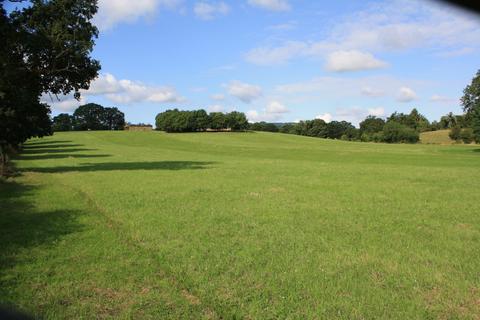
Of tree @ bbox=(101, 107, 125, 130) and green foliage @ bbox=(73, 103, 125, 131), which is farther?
tree @ bbox=(101, 107, 125, 130)

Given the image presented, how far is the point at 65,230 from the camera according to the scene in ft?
34.0

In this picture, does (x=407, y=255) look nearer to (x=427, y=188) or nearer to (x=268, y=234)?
(x=268, y=234)

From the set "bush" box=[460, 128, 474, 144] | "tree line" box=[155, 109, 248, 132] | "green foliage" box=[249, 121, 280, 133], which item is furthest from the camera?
"green foliage" box=[249, 121, 280, 133]

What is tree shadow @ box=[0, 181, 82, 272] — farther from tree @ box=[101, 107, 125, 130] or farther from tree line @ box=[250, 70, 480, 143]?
tree @ box=[101, 107, 125, 130]

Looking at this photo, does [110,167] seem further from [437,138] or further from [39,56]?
[437,138]

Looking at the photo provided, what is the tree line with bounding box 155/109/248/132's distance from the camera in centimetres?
12912

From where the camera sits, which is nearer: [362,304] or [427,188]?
[362,304]

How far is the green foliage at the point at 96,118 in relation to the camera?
154500 mm

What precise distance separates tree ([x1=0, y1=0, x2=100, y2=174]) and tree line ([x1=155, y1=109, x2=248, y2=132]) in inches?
4069

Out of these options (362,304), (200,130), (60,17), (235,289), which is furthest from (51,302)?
(200,130)

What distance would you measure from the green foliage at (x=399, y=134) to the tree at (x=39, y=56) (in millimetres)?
108625

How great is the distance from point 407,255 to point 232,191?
34.0 feet

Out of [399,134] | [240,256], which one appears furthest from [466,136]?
[240,256]

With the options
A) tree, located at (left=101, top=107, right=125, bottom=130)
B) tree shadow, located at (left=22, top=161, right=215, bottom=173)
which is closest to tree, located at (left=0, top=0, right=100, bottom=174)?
tree shadow, located at (left=22, top=161, right=215, bottom=173)
